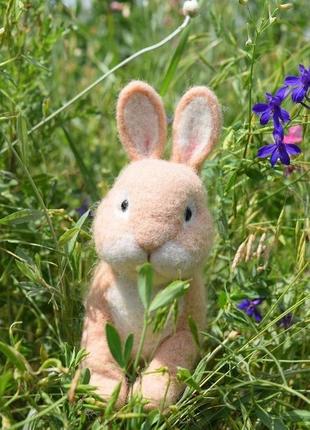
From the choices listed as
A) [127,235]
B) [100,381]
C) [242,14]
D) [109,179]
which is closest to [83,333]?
[100,381]

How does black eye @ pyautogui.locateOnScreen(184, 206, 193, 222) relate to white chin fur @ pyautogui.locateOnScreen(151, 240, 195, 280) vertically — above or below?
above

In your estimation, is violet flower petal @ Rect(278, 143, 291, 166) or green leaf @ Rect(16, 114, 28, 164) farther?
violet flower petal @ Rect(278, 143, 291, 166)

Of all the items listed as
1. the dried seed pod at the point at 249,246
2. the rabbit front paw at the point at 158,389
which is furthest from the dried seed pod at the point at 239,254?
the rabbit front paw at the point at 158,389

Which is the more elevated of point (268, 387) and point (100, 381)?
point (100, 381)

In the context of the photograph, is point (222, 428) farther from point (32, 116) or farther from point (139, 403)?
point (32, 116)

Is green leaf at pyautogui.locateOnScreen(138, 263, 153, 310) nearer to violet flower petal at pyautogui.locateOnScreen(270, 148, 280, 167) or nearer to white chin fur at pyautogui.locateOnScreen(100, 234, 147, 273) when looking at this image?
white chin fur at pyautogui.locateOnScreen(100, 234, 147, 273)

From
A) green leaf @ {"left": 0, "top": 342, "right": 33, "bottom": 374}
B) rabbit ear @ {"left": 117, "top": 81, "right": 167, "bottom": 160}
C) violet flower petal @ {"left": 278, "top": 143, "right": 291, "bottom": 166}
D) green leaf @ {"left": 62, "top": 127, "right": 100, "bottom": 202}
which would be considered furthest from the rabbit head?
green leaf @ {"left": 62, "top": 127, "right": 100, "bottom": 202}

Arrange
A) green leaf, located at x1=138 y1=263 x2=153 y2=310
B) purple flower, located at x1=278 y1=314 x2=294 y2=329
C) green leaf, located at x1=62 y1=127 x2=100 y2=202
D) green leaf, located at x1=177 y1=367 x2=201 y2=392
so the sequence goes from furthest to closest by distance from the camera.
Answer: green leaf, located at x1=62 y1=127 x2=100 y2=202 → purple flower, located at x1=278 y1=314 x2=294 y2=329 → green leaf, located at x1=177 y1=367 x2=201 y2=392 → green leaf, located at x1=138 y1=263 x2=153 y2=310

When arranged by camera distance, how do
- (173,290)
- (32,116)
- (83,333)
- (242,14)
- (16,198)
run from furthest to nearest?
1. (242,14)
2. (32,116)
3. (16,198)
4. (83,333)
5. (173,290)
